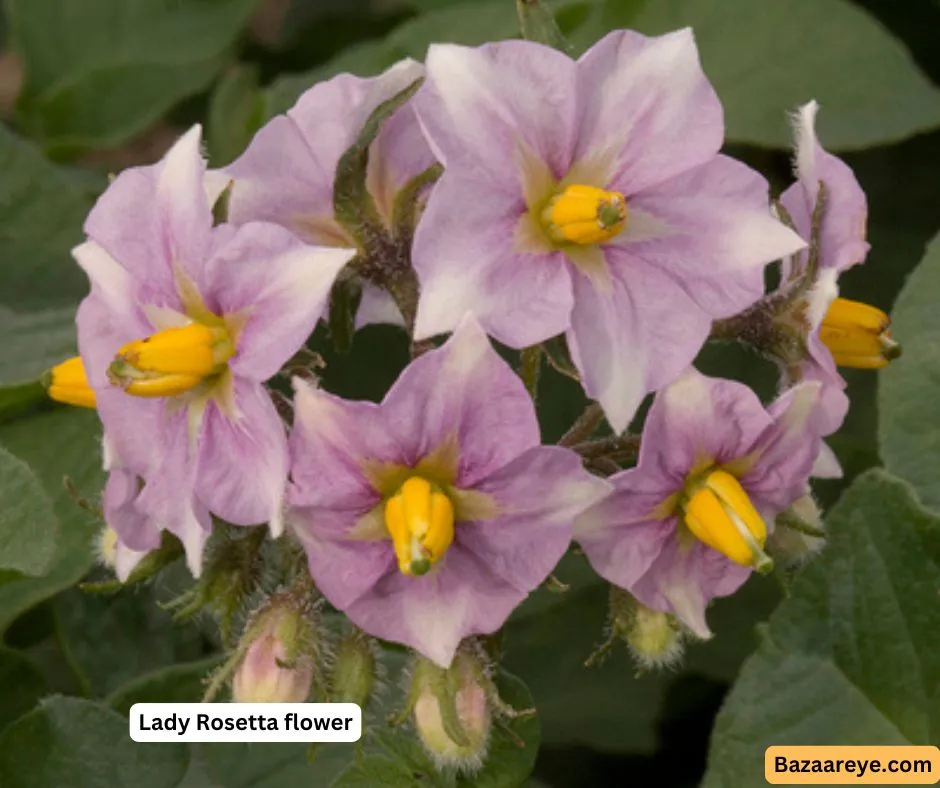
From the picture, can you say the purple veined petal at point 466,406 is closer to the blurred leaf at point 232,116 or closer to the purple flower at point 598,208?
the purple flower at point 598,208

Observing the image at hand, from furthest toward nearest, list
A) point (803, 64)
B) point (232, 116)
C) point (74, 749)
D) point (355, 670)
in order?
point (232, 116), point (803, 64), point (74, 749), point (355, 670)

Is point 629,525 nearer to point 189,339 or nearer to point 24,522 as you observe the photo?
point 189,339

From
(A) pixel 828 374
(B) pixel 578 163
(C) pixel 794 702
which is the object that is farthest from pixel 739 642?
(B) pixel 578 163

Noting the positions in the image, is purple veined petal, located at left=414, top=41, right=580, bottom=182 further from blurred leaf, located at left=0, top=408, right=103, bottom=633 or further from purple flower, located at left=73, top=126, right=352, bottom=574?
blurred leaf, located at left=0, top=408, right=103, bottom=633

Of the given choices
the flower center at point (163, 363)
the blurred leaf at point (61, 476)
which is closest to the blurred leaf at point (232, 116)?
the blurred leaf at point (61, 476)

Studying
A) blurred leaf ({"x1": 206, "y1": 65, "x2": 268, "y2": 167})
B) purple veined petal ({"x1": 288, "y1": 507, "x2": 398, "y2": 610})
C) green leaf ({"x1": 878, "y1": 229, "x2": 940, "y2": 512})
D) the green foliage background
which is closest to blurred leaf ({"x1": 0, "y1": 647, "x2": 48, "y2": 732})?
the green foliage background

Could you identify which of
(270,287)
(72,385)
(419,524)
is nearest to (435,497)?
(419,524)

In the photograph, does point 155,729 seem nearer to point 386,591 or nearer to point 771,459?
point 386,591
